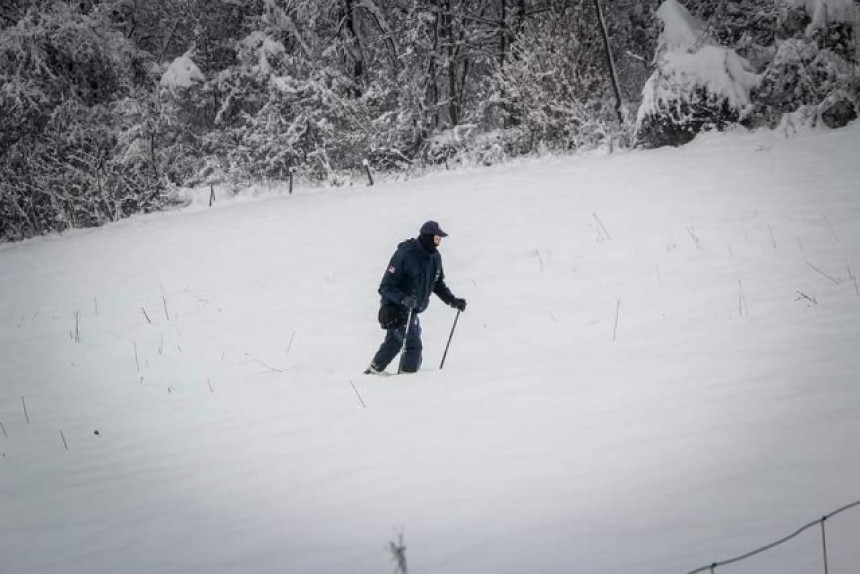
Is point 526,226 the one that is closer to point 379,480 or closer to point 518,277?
point 518,277

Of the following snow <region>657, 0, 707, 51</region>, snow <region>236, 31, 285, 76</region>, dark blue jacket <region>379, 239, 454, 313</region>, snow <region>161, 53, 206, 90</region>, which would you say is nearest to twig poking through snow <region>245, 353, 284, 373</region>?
dark blue jacket <region>379, 239, 454, 313</region>

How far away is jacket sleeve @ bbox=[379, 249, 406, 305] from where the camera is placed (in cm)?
659

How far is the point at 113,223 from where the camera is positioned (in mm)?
18156

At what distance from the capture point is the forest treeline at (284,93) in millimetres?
17828

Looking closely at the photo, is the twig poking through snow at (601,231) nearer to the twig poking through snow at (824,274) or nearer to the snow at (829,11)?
the twig poking through snow at (824,274)

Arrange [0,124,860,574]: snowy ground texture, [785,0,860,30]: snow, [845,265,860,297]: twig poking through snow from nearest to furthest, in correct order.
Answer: [0,124,860,574]: snowy ground texture < [845,265,860,297]: twig poking through snow < [785,0,860,30]: snow

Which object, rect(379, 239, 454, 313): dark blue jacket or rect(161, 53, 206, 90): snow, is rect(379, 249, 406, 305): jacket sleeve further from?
rect(161, 53, 206, 90): snow

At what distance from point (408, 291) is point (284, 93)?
50.8ft

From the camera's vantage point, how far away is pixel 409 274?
6648 mm

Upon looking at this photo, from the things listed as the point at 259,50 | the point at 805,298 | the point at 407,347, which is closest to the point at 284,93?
the point at 259,50

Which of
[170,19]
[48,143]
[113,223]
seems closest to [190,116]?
[170,19]

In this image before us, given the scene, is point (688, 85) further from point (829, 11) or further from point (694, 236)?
point (694, 236)

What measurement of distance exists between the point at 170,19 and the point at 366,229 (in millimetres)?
15981

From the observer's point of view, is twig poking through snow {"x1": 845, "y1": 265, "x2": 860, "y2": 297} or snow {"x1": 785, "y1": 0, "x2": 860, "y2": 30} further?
snow {"x1": 785, "y1": 0, "x2": 860, "y2": 30}
